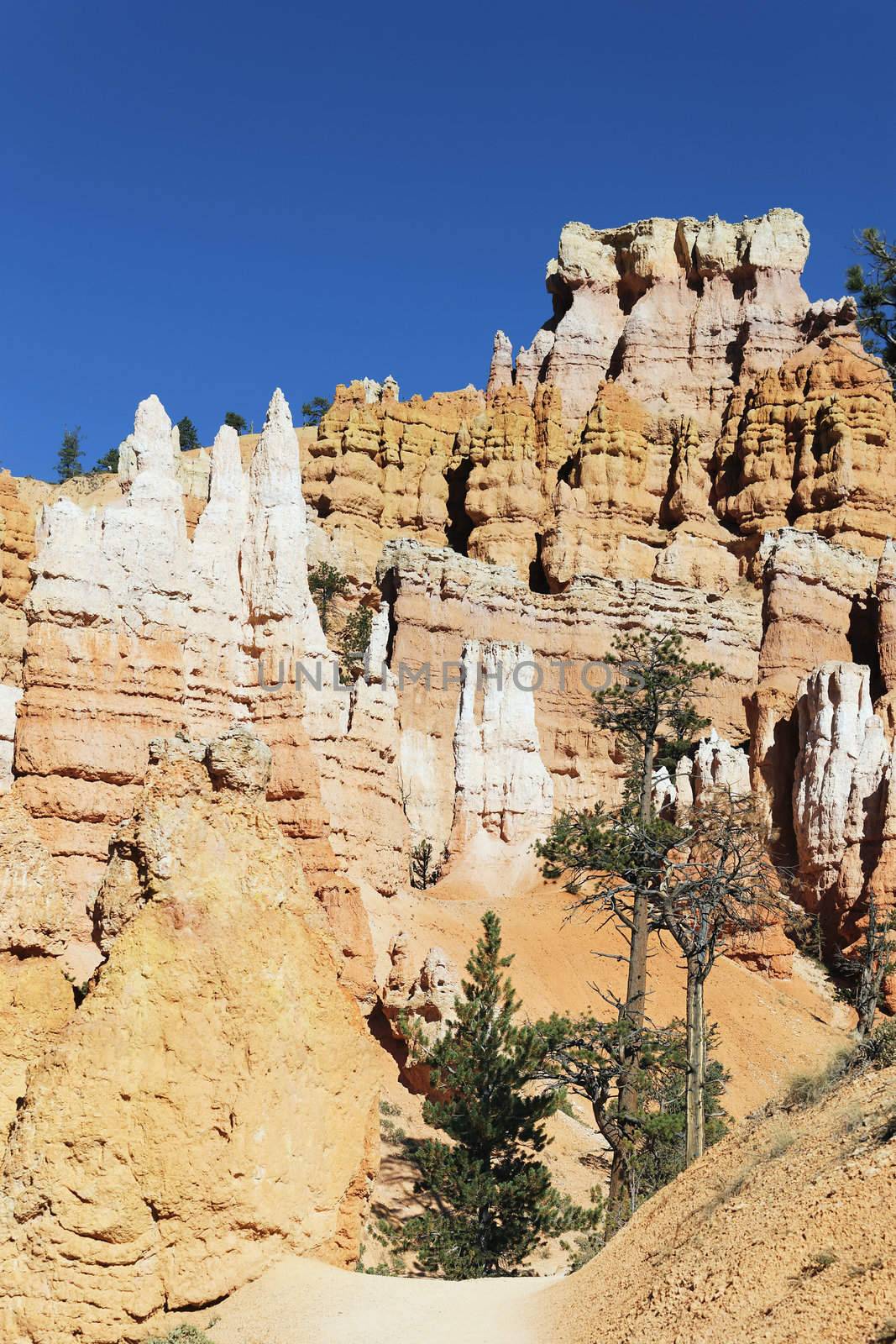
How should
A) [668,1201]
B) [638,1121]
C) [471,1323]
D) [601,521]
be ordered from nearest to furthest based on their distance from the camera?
1. [471,1323]
2. [668,1201]
3. [638,1121]
4. [601,521]

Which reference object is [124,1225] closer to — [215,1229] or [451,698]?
[215,1229]

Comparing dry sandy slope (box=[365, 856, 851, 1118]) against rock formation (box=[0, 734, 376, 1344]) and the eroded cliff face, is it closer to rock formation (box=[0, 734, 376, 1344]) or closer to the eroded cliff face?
the eroded cliff face

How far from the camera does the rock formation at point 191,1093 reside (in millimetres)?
10164

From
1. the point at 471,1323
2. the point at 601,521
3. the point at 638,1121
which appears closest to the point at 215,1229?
the point at 471,1323

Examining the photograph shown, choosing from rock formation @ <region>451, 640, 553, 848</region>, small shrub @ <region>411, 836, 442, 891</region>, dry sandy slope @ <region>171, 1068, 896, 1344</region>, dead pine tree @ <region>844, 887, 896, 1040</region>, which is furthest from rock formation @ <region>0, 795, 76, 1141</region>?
rock formation @ <region>451, 640, 553, 848</region>

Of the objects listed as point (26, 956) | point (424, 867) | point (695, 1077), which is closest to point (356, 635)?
point (424, 867)

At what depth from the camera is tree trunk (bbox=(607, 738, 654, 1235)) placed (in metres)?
17.7

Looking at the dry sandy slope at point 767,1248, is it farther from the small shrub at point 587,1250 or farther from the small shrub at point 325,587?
the small shrub at point 325,587

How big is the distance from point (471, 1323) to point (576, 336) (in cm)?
6302

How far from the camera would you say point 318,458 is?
200ft

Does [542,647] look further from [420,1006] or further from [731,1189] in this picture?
[731,1189]

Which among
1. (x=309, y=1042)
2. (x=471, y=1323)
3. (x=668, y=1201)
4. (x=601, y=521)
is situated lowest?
(x=471, y=1323)

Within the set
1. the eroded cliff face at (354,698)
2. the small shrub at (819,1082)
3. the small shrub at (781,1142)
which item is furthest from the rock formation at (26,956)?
the small shrub at (819,1082)

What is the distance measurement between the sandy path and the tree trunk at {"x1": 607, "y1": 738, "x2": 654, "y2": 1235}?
18.8 feet
